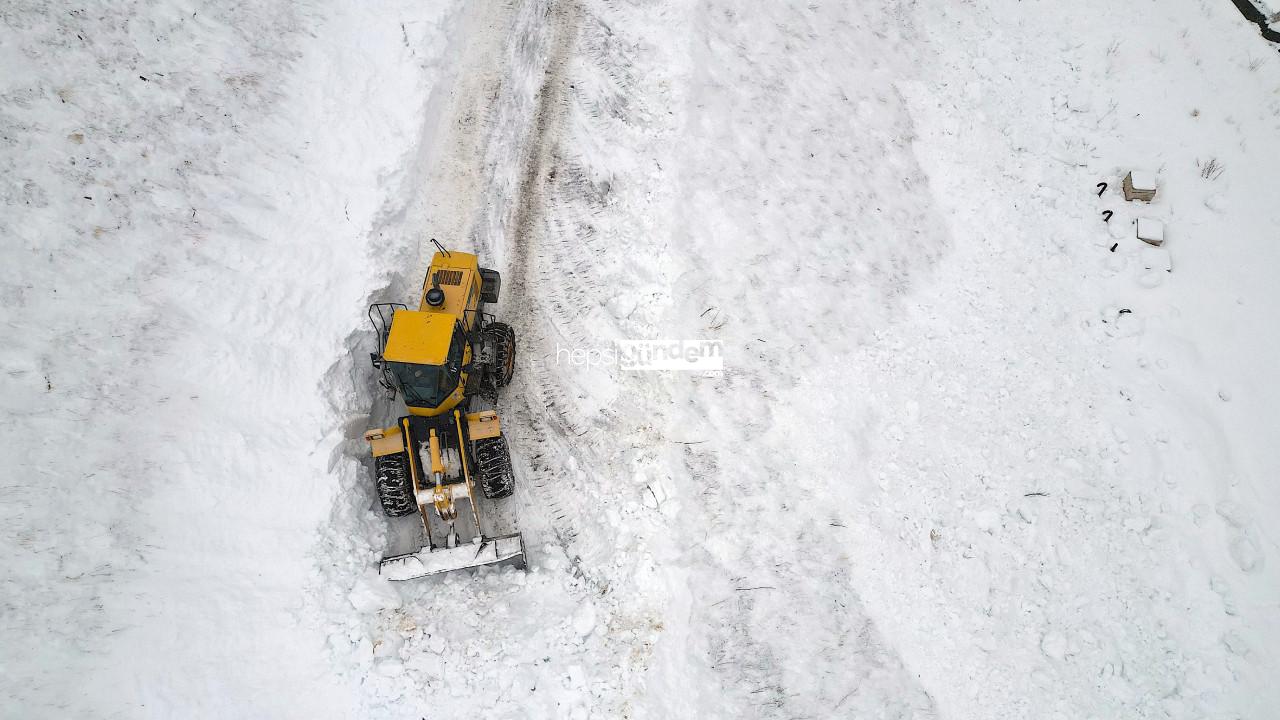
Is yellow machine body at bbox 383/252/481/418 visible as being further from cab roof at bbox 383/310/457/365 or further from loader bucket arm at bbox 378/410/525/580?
loader bucket arm at bbox 378/410/525/580

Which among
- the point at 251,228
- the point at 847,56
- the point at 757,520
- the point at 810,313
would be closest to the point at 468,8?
the point at 251,228

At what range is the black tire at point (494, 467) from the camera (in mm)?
8883

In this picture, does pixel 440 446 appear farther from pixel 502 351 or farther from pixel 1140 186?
pixel 1140 186

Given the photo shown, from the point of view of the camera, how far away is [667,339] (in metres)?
10.0

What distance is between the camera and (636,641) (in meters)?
8.20

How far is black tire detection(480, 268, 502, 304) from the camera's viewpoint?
33.0ft

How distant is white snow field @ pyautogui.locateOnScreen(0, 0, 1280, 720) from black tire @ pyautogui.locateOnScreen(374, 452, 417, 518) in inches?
19.0

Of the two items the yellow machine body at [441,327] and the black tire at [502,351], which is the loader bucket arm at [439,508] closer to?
the yellow machine body at [441,327]

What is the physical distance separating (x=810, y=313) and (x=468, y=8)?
8789 millimetres

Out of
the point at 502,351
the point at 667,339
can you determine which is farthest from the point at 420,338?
the point at 667,339

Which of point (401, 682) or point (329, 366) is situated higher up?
point (329, 366)

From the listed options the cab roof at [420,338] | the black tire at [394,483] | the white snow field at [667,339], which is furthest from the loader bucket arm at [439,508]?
the cab roof at [420,338]

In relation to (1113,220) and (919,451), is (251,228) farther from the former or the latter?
(1113,220)

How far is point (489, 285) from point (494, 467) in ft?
9.66
